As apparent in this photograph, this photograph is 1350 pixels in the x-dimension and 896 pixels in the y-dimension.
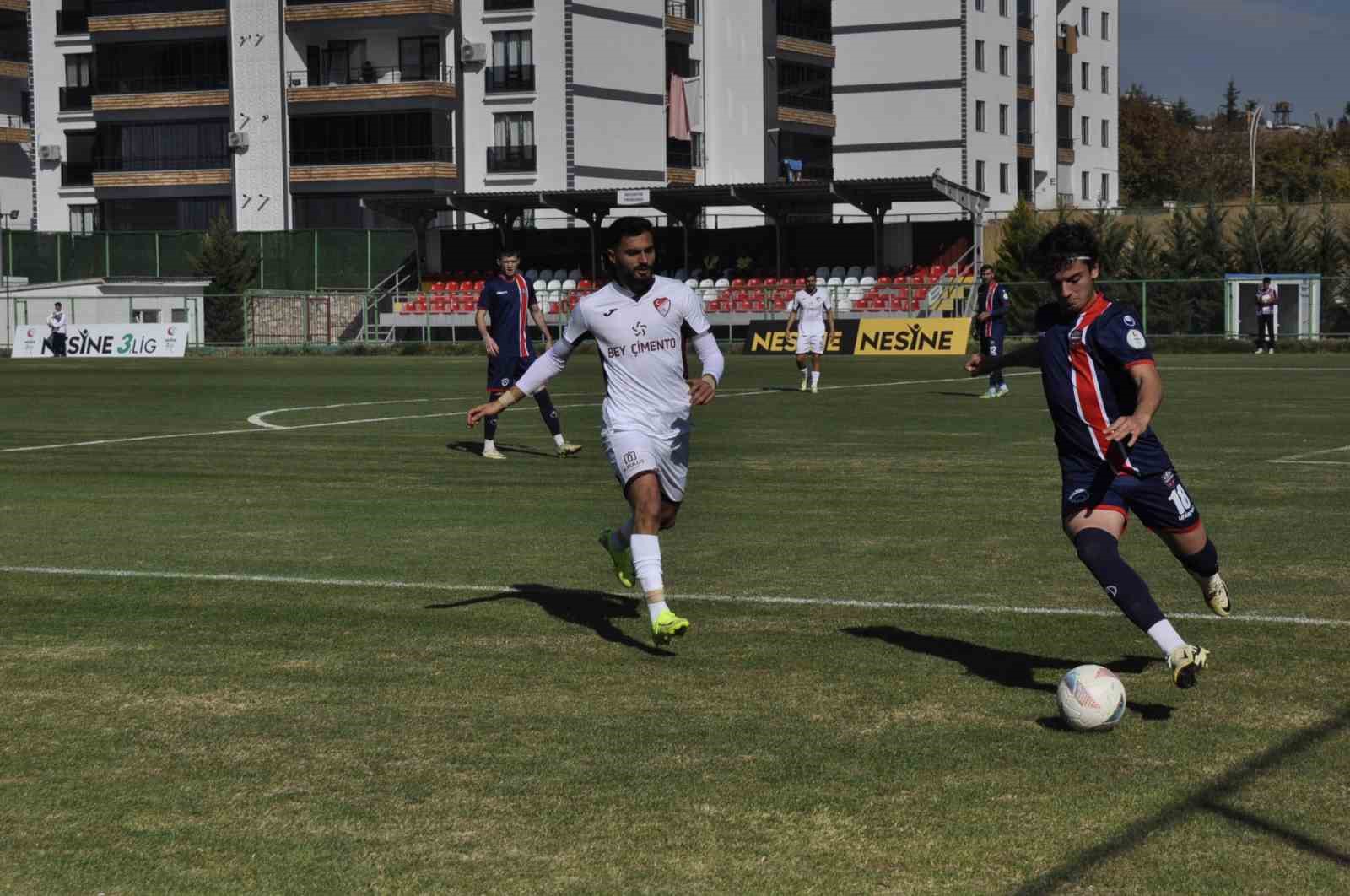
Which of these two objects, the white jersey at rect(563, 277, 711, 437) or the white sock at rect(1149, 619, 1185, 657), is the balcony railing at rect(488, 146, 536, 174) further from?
the white sock at rect(1149, 619, 1185, 657)

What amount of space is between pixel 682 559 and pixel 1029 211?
54.3m

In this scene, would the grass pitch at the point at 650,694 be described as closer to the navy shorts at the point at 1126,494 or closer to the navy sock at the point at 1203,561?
the navy sock at the point at 1203,561

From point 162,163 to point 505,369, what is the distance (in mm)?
67864

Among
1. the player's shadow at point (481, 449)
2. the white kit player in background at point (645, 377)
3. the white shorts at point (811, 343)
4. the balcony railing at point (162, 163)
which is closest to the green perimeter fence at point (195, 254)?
the balcony railing at point (162, 163)

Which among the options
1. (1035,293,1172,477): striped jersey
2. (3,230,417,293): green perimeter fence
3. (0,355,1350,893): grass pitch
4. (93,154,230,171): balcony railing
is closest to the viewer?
(0,355,1350,893): grass pitch

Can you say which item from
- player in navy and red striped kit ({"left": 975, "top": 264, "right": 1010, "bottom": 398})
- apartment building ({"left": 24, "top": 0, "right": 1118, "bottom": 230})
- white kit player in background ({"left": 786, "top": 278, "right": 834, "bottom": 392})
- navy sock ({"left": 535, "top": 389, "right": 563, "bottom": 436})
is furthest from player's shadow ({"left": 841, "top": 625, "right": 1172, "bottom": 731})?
apartment building ({"left": 24, "top": 0, "right": 1118, "bottom": 230})

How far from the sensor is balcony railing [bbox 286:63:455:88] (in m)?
76.9

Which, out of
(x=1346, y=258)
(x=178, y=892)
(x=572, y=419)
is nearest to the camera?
(x=178, y=892)

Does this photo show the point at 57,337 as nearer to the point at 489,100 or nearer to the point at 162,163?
the point at 489,100

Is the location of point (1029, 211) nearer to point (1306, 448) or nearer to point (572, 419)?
point (572, 419)

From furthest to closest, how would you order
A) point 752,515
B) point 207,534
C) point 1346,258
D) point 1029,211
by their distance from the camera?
1. point 1029,211
2. point 1346,258
3. point 752,515
4. point 207,534

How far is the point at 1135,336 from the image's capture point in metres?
7.41

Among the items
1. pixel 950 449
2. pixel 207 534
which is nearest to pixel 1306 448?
pixel 950 449

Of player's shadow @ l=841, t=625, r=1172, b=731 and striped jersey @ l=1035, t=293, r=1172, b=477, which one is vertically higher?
striped jersey @ l=1035, t=293, r=1172, b=477
